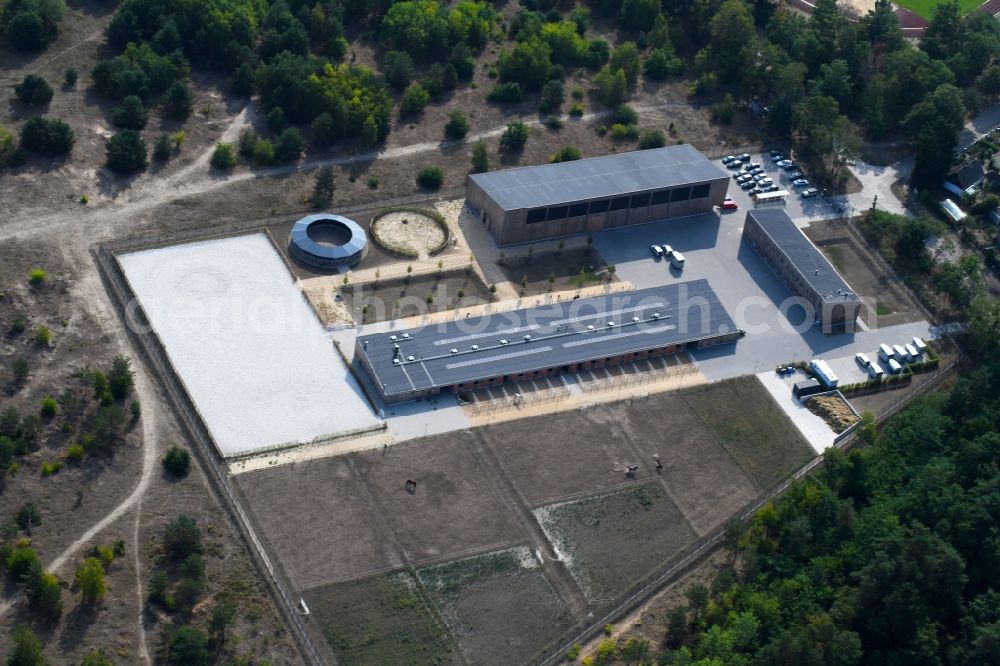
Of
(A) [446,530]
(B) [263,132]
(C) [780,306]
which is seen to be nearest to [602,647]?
(A) [446,530]

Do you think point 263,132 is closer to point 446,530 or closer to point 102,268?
point 102,268

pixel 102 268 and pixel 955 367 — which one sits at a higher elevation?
pixel 102 268

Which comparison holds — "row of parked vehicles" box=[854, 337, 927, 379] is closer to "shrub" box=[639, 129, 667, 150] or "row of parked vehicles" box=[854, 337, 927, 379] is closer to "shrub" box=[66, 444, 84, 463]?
"shrub" box=[639, 129, 667, 150]

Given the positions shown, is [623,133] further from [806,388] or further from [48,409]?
[48,409]

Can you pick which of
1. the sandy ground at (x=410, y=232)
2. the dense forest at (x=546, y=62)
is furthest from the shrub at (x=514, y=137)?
the sandy ground at (x=410, y=232)

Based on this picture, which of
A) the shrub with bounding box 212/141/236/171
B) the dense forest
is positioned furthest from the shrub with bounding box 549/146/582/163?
→ the shrub with bounding box 212/141/236/171

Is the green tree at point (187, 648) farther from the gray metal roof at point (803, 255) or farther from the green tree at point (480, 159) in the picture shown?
the gray metal roof at point (803, 255)
